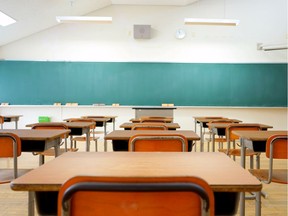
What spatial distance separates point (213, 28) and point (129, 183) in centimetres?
758

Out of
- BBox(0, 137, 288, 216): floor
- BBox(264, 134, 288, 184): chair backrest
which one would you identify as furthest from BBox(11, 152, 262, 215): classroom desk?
BBox(0, 137, 288, 216): floor

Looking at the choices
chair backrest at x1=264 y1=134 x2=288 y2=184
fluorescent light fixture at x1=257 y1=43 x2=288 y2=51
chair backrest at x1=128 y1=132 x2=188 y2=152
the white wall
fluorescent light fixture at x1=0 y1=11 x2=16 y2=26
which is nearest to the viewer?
chair backrest at x1=128 y1=132 x2=188 y2=152

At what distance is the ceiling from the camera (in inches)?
235

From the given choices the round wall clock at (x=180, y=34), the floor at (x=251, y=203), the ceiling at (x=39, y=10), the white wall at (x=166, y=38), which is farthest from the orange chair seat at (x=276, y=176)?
the round wall clock at (x=180, y=34)

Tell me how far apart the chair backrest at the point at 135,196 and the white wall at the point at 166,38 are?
698 centimetres

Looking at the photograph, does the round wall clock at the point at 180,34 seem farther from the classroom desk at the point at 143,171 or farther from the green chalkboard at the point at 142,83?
the classroom desk at the point at 143,171

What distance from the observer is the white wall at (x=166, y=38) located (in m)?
7.63

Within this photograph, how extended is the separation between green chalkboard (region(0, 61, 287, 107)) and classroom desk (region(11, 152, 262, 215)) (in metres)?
6.08

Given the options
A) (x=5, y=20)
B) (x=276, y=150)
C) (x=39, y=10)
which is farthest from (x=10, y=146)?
(x=5, y=20)

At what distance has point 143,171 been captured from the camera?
3.88 ft

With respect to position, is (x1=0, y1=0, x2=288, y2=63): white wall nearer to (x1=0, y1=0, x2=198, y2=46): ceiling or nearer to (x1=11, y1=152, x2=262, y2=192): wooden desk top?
(x1=0, y1=0, x2=198, y2=46): ceiling

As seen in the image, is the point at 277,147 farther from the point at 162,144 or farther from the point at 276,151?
the point at 162,144

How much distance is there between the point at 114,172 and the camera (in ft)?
3.80

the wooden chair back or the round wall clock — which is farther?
the round wall clock
